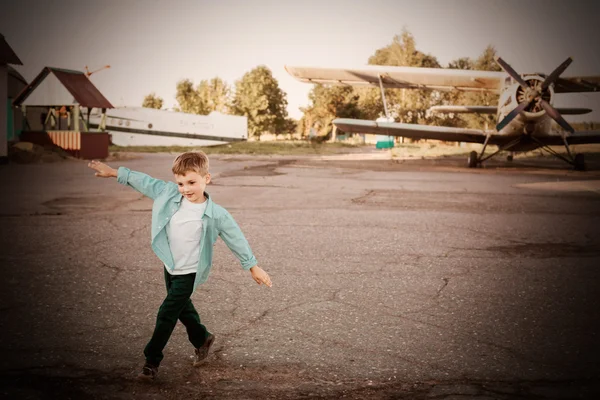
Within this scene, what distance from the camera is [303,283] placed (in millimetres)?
4980

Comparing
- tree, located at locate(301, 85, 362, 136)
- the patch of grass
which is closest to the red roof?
the patch of grass

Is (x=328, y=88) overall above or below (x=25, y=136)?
above

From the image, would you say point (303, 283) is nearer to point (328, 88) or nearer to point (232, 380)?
point (232, 380)

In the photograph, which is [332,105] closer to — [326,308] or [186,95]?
[186,95]

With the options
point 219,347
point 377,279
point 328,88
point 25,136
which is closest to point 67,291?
point 219,347

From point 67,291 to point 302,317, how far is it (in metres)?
2.01

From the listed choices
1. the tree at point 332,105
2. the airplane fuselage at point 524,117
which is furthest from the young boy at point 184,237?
the tree at point 332,105

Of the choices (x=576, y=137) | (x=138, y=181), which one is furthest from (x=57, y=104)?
(x=138, y=181)

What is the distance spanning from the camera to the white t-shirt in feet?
10.3

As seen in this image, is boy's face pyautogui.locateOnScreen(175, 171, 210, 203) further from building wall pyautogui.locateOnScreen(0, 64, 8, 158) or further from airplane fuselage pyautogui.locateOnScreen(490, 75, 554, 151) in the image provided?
building wall pyautogui.locateOnScreen(0, 64, 8, 158)

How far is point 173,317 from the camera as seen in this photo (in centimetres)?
308

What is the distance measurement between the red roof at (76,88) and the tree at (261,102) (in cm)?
5420

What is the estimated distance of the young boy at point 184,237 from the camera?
121 inches

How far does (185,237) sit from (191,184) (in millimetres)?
306
